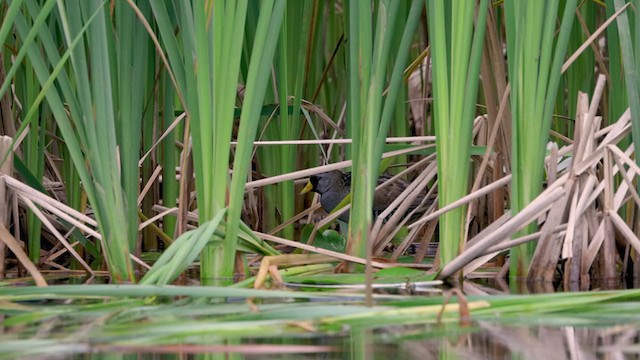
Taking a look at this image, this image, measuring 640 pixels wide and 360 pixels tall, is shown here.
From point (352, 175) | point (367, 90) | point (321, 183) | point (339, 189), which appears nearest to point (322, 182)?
point (321, 183)

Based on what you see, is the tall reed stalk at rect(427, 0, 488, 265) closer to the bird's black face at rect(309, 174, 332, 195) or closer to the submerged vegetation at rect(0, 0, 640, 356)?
the submerged vegetation at rect(0, 0, 640, 356)

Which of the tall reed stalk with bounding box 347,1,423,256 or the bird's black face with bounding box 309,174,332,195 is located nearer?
the tall reed stalk with bounding box 347,1,423,256

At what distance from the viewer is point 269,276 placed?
12.1ft

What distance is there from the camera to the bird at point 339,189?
19.9ft

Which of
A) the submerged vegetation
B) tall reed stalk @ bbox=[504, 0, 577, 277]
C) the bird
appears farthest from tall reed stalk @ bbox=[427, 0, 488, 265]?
the bird

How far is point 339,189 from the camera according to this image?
6.44 metres

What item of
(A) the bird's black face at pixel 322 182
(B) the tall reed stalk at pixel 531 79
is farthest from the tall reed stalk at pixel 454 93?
(A) the bird's black face at pixel 322 182

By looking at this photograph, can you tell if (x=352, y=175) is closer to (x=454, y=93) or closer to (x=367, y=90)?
(x=367, y=90)

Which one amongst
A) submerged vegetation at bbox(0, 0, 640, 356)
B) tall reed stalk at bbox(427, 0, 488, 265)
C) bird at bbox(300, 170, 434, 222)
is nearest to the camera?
submerged vegetation at bbox(0, 0, 640, 356)

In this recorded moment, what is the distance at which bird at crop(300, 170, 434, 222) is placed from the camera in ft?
19.9

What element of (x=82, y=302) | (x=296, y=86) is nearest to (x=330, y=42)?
(x=296, y=86)

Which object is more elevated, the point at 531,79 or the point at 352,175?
the point at 531,79

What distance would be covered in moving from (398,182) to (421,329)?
3.70 m

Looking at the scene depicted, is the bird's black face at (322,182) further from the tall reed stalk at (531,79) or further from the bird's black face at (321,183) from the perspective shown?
the tall reed stalk at (531,79)
